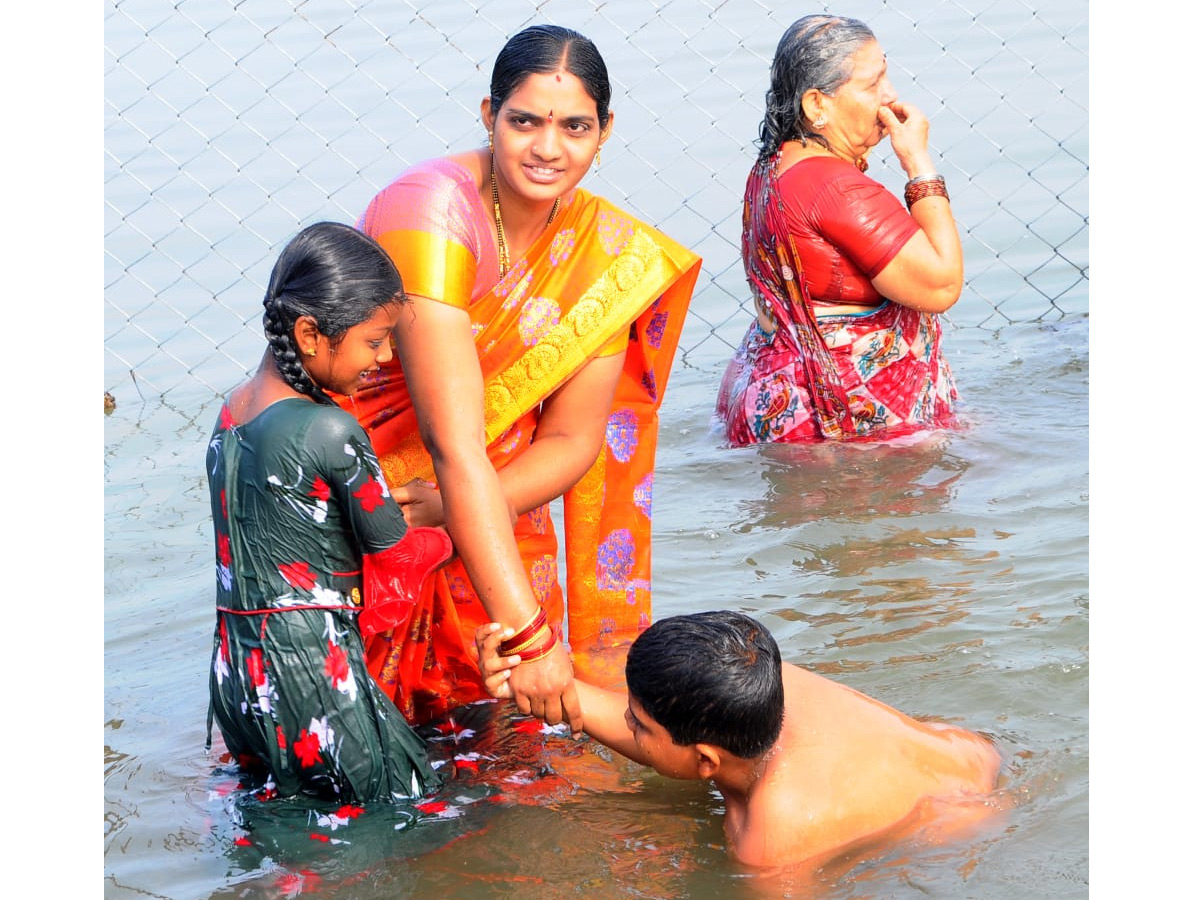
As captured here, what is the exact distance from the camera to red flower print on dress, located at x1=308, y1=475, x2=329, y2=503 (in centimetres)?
336

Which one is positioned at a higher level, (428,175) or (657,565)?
(428,175)

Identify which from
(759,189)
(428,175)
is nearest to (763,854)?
(428,175)

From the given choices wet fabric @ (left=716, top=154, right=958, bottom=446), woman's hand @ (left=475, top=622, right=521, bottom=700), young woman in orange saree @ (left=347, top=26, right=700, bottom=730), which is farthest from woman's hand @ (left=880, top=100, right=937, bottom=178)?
woman's hand @ (left=475, top=622, right=521, bottom=700)

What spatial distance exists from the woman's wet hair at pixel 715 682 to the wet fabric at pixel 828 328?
265 cm

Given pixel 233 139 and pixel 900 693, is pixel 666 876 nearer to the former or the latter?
pixel 900 693

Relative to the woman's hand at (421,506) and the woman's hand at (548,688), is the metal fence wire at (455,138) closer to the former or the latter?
the woman's hand at (421,506)

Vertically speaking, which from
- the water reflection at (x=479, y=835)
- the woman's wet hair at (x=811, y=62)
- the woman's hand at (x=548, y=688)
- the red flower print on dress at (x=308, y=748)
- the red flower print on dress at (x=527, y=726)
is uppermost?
the woman's wet hair at (x=811, y=62)

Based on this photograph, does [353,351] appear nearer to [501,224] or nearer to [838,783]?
[501,224]

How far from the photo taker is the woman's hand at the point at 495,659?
348cm

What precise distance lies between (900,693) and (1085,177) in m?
6.07

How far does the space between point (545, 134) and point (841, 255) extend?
2299mm

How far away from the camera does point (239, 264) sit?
8555mm

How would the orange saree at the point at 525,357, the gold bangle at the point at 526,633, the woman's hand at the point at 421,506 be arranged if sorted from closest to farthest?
1. the gold bangle at the point at 526,633
2. the woman's hand at the point at 421,506
3. the orange saree at the point at 525,357

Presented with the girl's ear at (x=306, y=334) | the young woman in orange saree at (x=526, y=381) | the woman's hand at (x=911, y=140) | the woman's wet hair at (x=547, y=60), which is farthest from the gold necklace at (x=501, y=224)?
the woman's hand at (x=911, y=140)
